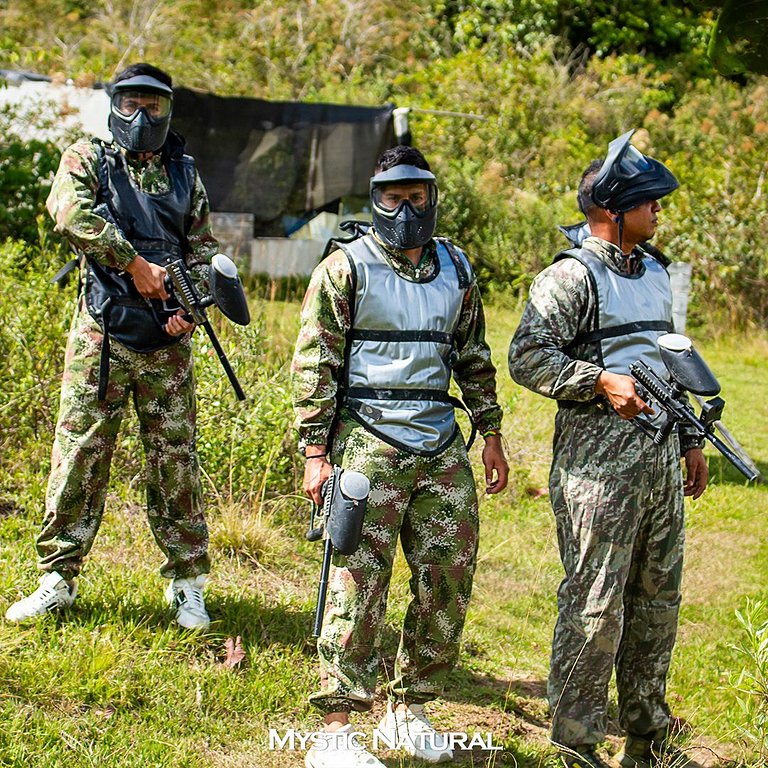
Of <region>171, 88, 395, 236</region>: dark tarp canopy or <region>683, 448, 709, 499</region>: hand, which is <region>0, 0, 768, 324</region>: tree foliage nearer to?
<region>171, 88, 395, 236</region>: dark tarp canopy

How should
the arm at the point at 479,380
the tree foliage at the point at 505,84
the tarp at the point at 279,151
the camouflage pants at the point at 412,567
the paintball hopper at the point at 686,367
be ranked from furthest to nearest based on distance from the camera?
the tree foliage at the point at 505,84, the tarp at the point at 279,151, the arm at the point at 479,380, the camouflage pants at the point at 412,567, the paintball hopper at the point at 686,367

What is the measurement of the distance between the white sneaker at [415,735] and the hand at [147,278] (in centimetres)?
173

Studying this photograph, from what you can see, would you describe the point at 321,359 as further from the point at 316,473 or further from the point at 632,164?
the point at 632,164

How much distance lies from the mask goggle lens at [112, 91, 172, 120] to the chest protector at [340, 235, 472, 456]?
1.08 m

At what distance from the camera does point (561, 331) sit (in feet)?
11.9

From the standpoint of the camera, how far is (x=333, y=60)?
58.7 ft

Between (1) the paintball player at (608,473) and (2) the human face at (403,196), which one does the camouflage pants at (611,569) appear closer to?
(1) the paintball player at (608,473)

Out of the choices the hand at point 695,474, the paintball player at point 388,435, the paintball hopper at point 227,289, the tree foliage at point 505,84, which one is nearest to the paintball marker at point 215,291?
the paintball hopper at point 227,289

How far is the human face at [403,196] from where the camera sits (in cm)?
357

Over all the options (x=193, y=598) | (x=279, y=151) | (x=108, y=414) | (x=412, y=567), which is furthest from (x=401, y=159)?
(x=279, y=151)

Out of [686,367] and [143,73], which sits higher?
[143,73]

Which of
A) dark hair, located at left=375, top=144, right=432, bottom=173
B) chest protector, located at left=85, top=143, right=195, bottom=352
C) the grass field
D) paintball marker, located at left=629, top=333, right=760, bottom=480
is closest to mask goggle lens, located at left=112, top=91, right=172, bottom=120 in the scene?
chest protector, located at left=85, top=143, right=195, bottom=352

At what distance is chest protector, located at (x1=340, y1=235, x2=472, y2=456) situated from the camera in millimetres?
3463

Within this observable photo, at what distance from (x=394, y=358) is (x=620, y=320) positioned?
79 centimetres
